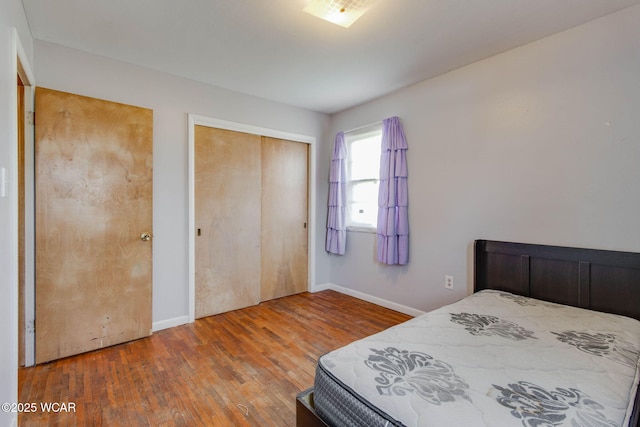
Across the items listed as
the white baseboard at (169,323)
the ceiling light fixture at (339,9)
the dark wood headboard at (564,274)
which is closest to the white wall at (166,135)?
the white baseboard at (169,323)

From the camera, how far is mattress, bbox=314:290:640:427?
3.08ft

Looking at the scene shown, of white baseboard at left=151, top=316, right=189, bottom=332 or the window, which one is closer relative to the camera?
white baseboard at left=151, top=316, right=189, bottom=332

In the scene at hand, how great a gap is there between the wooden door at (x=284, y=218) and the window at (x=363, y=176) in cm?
61

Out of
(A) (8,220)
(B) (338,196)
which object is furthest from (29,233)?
(B) (338,196)

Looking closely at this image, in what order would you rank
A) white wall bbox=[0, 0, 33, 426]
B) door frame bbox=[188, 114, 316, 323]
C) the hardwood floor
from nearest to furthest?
white wall bbox=[0, 0, 33, 426], the hardwood floor, door frame bbox=[188, 114, 316, 323]

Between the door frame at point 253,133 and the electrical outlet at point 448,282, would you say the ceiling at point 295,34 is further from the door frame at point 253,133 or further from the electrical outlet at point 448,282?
the electrical outlet at point 448,282

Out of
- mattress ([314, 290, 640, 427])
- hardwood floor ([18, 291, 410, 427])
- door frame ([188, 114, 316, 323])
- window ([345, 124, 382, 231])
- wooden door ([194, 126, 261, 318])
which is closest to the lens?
mattress ([314, 290, 640, 427])

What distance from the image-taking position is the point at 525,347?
138 cm

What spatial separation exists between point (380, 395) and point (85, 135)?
282 centimetres

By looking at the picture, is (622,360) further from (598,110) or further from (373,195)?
(373,195)

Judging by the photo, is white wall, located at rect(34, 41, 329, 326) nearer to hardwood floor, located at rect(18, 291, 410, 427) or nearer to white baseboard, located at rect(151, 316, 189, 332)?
white baseboard, located at rect(151, 316, 189, 332)

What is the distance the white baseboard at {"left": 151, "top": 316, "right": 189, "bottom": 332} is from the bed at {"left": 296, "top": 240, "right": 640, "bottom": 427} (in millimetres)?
2080

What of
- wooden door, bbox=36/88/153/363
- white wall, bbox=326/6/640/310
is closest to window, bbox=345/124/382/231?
white wall, bbox=326/6/640/310

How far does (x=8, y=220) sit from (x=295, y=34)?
2.10 m
